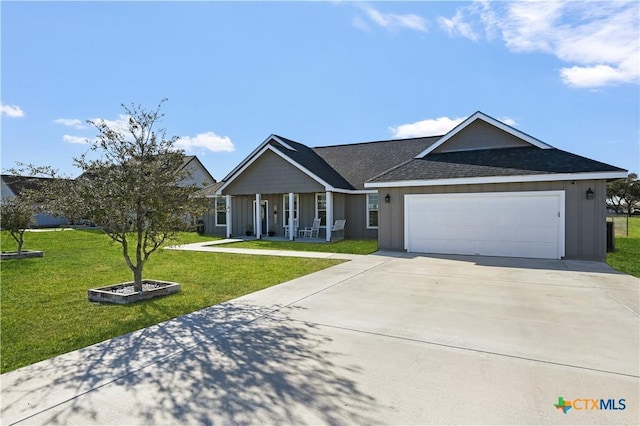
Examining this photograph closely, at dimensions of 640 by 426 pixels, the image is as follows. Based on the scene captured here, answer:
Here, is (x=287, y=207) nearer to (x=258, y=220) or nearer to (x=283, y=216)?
(x=283, y=216)

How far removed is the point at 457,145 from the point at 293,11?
8468 millimetres

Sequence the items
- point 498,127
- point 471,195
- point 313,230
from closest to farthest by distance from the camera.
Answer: point 471,195 → point 498,127 → point 313,230

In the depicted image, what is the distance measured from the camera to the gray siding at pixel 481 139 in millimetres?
13894

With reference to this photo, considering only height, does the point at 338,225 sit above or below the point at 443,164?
below

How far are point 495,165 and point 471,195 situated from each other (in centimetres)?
141

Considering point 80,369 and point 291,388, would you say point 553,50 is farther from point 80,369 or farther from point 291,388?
point 80,369

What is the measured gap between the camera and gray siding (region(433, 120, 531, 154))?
45.6 ft

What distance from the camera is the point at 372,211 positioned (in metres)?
18.3

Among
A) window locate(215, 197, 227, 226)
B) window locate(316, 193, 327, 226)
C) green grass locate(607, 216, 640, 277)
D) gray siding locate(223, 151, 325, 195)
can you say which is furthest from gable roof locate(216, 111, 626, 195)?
green grass locate(607, 216, 640, 277)

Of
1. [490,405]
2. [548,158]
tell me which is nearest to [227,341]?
[490,405]

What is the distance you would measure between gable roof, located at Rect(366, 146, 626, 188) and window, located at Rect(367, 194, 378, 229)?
382 centimetres

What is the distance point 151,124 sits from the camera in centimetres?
664

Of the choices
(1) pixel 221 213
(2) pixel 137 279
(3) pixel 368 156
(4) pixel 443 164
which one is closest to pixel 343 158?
(3) pixel 368 156

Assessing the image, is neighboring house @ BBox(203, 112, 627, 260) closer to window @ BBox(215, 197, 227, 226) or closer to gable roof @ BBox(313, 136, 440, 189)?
gable roof @ BBox(313, 136, 440, 189)
